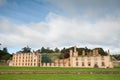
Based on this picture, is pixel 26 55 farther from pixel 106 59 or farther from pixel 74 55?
pixel 106 59

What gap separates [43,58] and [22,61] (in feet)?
41.1

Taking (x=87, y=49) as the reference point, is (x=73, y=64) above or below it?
below

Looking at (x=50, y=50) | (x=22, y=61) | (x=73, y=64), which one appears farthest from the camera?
(x=50, y=50)

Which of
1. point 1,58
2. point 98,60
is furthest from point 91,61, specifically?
point 1,58

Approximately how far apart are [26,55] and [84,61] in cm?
3598

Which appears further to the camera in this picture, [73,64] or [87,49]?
[87,49]

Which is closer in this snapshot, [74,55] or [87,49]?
[74,55]

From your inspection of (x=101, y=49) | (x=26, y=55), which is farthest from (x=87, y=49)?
(x=26, y=55)

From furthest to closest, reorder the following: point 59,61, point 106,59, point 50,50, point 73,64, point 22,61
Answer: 1. point 50,50
2. point 22,61
3. point 59,61
4. point 73,64
5. point 106,59

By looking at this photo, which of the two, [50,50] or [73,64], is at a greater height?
[50,50]

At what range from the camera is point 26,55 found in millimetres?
105250

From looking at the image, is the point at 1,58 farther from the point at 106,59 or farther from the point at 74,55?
the point at 106,59

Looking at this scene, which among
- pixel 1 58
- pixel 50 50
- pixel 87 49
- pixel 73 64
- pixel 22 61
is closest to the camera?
pixel 73 64

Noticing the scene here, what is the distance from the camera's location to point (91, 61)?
8344 cm
